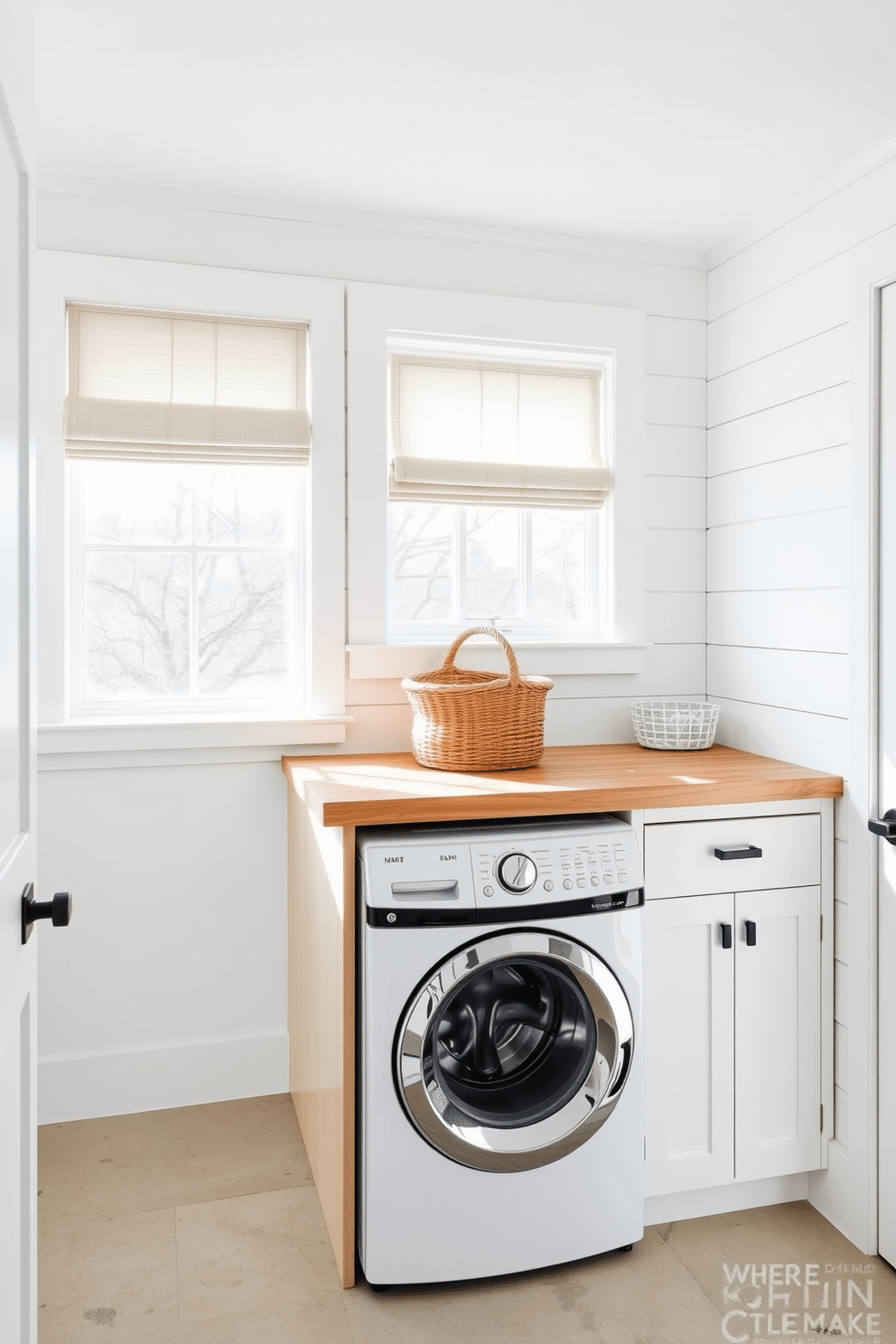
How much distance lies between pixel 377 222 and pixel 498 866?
181cm

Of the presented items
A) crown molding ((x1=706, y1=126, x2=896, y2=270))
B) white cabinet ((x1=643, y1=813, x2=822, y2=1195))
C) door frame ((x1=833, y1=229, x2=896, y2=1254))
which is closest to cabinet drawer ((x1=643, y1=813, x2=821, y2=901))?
white cabinet ((x1=643, y1=813, x2=822, y2=1195))

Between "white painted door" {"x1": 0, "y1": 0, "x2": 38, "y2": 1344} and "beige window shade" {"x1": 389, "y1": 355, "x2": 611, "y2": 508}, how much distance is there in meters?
1.49

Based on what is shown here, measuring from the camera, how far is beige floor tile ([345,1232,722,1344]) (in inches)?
71.0

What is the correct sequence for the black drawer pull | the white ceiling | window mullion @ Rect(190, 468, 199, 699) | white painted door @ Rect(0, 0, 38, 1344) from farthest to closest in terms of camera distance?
window mullion @ Rect(190, 468, 199, 699)
the black drawer pull
the white ceiling
white painted door @ Rect(0, 0, 38, 1344)

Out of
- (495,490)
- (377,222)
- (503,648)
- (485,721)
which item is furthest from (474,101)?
(485,721)

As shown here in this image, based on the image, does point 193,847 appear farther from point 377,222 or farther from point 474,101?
point 474,101

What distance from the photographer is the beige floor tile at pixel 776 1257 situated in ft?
6.27

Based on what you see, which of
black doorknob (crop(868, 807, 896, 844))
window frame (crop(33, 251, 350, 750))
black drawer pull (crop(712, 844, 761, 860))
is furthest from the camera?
window frame (crop(33, 251, 350, 750))

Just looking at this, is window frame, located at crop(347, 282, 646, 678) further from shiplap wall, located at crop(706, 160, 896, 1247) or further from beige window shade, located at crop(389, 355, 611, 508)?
shiplap wall, located at crop(706, 160, 896, 1247)

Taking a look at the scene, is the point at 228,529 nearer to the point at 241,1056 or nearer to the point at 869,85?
the point at 241,1056

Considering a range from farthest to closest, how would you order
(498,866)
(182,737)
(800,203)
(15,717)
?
(182,737) → (800,203) → (498,866) → (15,717)

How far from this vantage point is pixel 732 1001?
2145 millimetres

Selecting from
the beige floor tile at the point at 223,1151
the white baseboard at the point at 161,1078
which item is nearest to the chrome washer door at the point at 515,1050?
the beige floor tile at the point at 223,1151

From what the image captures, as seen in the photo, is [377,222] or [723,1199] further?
[377,222]
